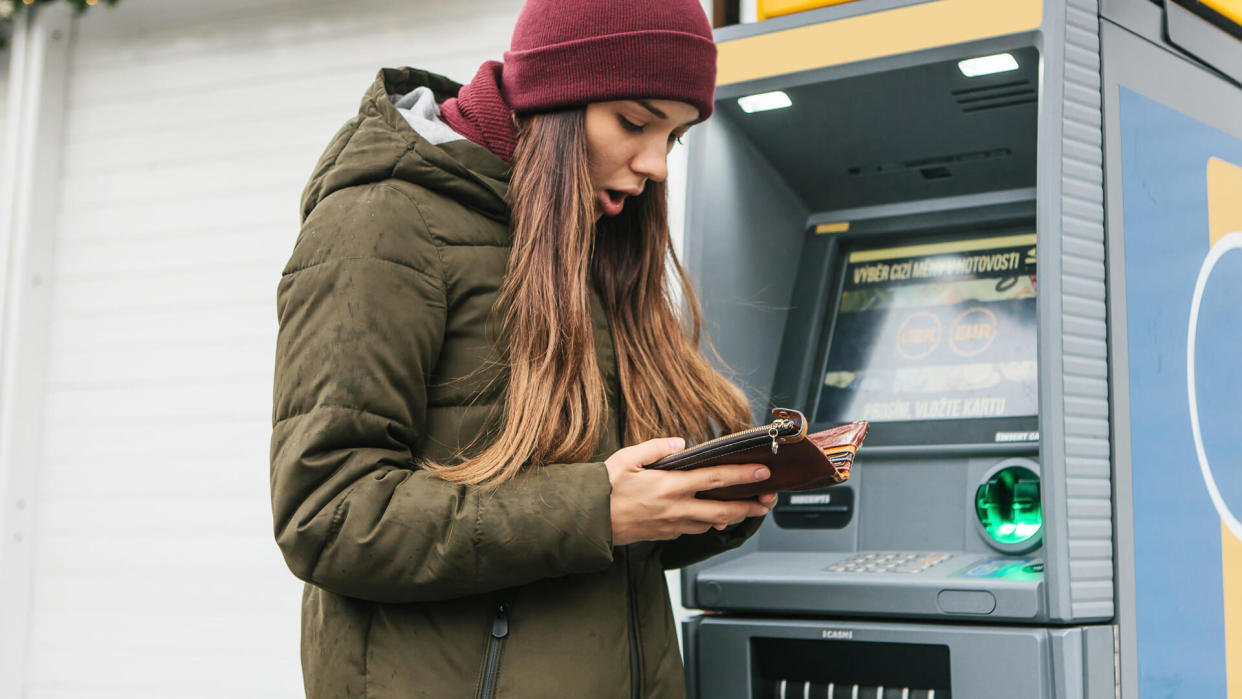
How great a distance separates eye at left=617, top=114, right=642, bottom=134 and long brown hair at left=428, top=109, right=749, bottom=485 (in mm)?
56

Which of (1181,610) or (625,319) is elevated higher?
(625,319)

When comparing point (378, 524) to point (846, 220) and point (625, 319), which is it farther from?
point (846, 220)

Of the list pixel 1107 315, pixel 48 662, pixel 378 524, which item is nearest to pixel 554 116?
pixel 378 524

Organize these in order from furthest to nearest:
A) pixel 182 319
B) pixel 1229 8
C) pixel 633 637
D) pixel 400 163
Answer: pixel 182 319 < pixel 1229 8 < pixel 633 637 < pixel 400 163

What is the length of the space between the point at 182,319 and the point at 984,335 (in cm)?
272

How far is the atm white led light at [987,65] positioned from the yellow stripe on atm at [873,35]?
46mm

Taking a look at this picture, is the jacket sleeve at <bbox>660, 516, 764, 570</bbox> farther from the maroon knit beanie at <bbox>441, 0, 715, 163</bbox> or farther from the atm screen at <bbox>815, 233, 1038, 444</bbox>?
the maroon knit beanie at <bbox>441, 0, 715, 163</bbox>

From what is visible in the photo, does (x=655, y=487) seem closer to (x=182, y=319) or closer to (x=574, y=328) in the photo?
(x=574, y=328)

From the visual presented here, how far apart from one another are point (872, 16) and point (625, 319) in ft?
2.34

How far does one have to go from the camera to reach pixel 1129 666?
176 cm

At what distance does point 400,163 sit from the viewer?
4.72ft

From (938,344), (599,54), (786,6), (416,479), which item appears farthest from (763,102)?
(416,479)

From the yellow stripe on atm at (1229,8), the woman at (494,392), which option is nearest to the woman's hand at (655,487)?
the woman at (494,392)

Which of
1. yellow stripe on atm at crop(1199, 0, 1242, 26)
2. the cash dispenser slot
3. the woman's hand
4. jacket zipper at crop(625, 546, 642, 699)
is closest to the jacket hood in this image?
the woman's hand
